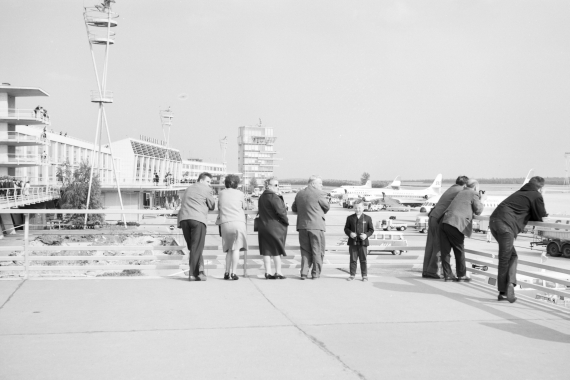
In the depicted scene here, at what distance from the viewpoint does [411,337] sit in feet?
18.1

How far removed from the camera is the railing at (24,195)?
121 feet

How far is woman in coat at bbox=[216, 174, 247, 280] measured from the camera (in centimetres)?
870

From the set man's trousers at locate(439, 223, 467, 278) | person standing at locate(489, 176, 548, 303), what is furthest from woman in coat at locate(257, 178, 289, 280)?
person standing at locate(489, 176, 548, 303)

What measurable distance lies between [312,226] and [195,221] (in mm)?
1959

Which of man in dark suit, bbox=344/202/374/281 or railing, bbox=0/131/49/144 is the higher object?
railing, bbox=0/131/49/144

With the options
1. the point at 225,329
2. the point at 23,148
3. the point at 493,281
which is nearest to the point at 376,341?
the point at 225,329

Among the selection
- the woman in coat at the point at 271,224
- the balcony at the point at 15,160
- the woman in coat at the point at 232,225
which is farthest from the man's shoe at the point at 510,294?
the balcony at the point at 15,160

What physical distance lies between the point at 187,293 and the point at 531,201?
16.3ft

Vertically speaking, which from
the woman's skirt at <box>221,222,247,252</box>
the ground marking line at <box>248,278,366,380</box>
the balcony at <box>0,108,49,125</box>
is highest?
the balcony at <box>0,108,49,125</box>

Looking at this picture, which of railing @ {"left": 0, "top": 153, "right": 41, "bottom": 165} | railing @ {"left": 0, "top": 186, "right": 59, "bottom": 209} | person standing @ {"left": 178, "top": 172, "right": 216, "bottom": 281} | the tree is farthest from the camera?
the tree

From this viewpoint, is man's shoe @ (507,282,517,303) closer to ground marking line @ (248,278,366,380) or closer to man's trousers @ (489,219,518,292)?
man's trousers @ (489,219,518,292)

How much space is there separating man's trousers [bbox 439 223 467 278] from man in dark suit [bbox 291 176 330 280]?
1.99m

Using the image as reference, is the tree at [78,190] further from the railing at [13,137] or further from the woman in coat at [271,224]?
the woman in coat at [271,224]

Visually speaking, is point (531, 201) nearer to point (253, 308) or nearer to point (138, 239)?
point (253, 308)
